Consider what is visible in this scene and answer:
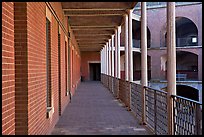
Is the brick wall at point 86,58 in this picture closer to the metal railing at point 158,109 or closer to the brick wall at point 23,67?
the metal railing at point 158,109

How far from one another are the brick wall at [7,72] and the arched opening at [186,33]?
29.0 m

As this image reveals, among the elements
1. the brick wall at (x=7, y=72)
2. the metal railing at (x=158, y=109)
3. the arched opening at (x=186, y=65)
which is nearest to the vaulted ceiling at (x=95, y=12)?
the metal railing at (x=158, y=109)

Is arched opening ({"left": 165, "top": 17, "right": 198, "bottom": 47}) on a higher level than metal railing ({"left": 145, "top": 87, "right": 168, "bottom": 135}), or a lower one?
higher

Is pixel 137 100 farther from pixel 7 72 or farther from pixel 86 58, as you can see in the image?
pixel 86 58

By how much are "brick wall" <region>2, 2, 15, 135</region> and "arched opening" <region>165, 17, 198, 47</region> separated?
1141 inches

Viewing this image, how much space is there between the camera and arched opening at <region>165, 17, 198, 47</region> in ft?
103

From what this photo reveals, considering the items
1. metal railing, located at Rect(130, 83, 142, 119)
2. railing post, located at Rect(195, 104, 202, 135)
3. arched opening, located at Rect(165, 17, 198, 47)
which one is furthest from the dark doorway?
railing post, located at Rect(195, 104, 202, 135)

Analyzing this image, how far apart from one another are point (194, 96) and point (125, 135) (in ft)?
91.7

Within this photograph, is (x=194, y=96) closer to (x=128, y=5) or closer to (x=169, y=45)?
(x=128, y=5)

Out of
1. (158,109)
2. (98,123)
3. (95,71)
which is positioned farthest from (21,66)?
(95,71)

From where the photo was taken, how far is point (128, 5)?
397 inches

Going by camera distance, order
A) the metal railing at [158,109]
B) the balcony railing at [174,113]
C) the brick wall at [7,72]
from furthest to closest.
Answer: the metal railing at [158,109] < the balcony railing at [174,113] < the brick wall at [7,72]

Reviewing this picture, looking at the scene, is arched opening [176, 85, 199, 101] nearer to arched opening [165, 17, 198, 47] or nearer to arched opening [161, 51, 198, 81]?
arched opening [161, 51, 198, 81]

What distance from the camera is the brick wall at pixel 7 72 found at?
2824mm
